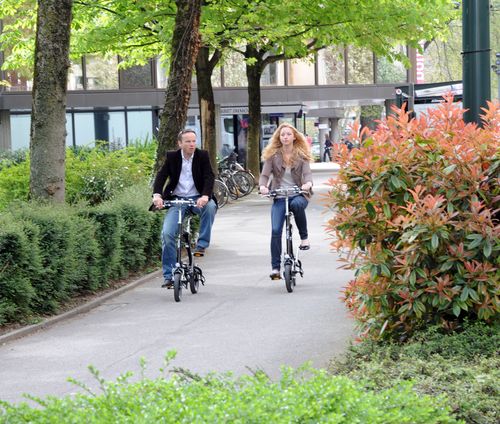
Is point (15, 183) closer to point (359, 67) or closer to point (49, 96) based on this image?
point (49, 96)

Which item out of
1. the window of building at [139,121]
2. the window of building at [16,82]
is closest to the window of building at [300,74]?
the window of building at [139,121]

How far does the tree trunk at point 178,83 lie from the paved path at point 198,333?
3.57m

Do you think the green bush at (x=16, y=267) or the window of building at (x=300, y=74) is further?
the window of building at (x=300, y=74)

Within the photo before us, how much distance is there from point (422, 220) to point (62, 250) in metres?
5.09

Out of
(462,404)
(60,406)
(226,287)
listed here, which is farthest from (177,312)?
(60,406)

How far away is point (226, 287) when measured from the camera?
1293 cm

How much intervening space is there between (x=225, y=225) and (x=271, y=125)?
90.6 ft

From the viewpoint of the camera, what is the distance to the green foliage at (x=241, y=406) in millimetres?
3750

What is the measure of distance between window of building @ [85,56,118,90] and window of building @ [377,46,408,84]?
42.0 ft

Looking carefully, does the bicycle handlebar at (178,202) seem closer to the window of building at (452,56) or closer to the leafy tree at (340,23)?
the leafy tree at (340,23)

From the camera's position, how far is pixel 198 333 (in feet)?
31.9

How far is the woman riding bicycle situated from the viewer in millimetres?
12492

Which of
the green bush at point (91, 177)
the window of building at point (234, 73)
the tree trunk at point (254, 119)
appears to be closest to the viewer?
the green bush at point (91, 177)

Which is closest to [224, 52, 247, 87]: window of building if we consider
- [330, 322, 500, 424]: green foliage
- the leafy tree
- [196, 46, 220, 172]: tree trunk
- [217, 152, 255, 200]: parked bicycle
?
the leafy tree
